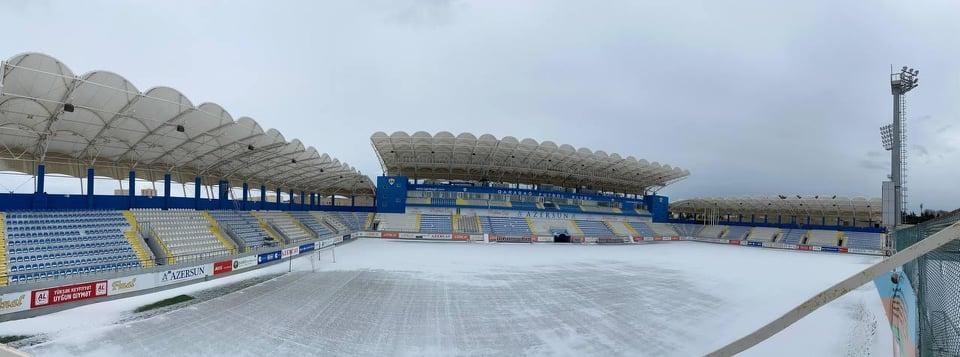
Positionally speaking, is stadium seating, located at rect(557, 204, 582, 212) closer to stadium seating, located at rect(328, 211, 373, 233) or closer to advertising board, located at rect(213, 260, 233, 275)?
stadium seating, located at rect(328, 211, 373, 233)

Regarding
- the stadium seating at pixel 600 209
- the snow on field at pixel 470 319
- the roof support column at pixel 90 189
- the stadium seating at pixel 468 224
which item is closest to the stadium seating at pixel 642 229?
the stadium seating at pixel 600 209

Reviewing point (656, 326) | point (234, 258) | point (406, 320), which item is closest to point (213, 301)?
point (234, 258)

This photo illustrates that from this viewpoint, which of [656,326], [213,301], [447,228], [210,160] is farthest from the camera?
[447,228]

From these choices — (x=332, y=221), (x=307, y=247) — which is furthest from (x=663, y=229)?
(x=307, y=247)

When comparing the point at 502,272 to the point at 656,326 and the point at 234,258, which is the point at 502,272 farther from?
the point at 234,258

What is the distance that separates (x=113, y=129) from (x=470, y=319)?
66.4ft

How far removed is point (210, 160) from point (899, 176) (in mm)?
41875

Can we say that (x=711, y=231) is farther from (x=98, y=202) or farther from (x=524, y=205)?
(x=98, y=202)

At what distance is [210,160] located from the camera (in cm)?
2803

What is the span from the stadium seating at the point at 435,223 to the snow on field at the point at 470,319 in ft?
84.1

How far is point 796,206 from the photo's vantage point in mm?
54156

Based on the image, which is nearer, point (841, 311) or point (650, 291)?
point (841, 311)

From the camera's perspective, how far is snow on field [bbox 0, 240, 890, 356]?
10.1 metres

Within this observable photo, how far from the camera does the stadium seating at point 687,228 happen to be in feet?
213
